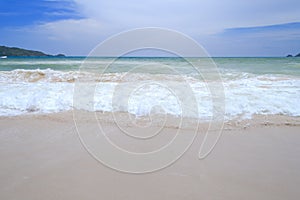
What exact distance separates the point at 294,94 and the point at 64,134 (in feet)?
15.3

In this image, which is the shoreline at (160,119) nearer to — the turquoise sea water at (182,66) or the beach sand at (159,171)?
the beach sand at (159,171)

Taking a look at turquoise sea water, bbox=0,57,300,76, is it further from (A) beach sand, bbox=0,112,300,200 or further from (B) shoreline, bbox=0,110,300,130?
(A) beach sand, bbox=0,112,300,200

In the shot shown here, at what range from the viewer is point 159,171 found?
1.96m

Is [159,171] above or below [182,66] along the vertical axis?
below

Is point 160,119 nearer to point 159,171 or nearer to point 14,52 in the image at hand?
point 159,171

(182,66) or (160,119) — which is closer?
(160,119)

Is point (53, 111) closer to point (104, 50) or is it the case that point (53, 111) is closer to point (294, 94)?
point (104, 50)

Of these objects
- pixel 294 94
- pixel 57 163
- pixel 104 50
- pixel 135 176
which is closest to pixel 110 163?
pixel 135 176

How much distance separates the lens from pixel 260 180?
183 centimetres

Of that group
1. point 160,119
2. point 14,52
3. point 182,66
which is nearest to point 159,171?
point 160,119

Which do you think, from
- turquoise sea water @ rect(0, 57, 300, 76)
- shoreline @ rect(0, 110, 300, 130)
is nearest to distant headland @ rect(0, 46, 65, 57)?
turquoise sea water @ rect(0, 57, 300, 76)

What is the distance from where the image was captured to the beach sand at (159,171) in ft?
5.45

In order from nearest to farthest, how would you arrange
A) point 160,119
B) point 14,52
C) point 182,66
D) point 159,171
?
point 159,171 < point 160,119 < point 182,66 < point 14,52

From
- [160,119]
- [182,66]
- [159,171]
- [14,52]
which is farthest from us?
[14,52]
